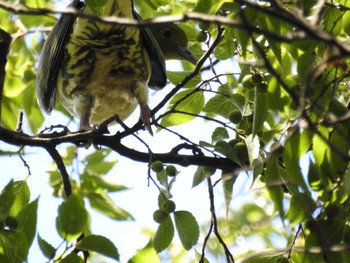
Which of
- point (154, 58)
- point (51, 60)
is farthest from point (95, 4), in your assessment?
point (154, 58)

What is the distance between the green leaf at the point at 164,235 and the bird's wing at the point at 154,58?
1622mm

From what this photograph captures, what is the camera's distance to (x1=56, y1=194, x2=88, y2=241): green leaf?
2.34 metres

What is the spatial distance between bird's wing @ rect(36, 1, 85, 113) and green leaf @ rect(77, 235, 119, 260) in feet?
6.54

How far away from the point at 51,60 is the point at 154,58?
0.77 m

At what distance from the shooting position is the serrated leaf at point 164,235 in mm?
2662

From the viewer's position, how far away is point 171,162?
10.1 feet

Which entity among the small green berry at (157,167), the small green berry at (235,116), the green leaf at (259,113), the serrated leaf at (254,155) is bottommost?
the serrated leaf at (254,155)

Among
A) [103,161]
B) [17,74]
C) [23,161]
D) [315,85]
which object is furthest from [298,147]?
[17,74]

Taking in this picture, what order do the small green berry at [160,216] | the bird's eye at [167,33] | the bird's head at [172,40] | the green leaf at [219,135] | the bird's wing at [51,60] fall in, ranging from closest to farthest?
the small green berry at [160,216]
the green leaf at [219,135]
the bird's wing at [51,60]
the bird's head at [172,40]
the bird's eye at [167,33]

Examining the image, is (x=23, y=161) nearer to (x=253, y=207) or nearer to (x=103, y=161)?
(x=103, y=161)

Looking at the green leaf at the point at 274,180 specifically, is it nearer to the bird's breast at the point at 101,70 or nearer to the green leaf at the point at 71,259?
the green leaf at the point at 71,259

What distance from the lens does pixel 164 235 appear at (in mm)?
2727

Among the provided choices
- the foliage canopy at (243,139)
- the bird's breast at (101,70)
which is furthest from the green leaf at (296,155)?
the bird's breast at (101,70)

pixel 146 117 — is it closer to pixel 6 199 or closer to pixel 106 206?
pixel 106 206
